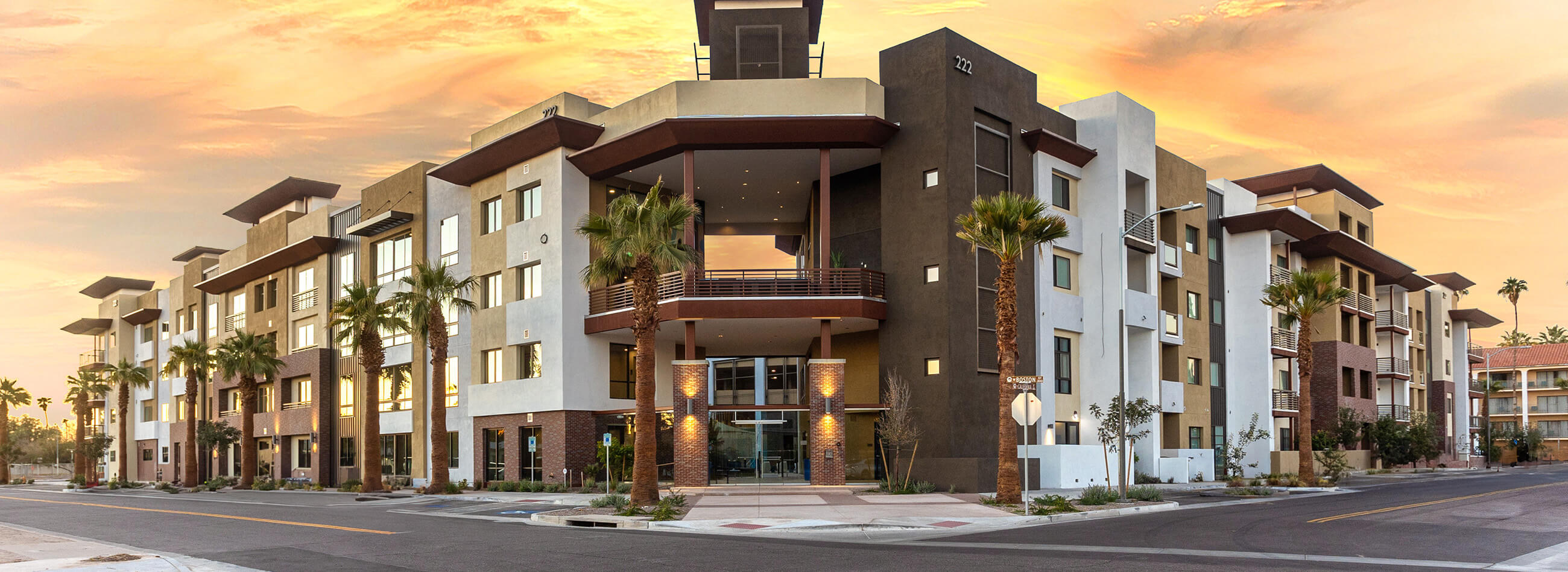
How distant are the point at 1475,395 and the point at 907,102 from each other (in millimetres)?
99538

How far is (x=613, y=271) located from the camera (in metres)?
31.9

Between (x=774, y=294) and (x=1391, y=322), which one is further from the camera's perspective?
(x=1391, y=322)

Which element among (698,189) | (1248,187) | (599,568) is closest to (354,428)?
(698,189)

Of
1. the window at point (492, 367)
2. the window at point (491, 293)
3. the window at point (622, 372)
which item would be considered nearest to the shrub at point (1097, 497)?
the window at point (622, 372)

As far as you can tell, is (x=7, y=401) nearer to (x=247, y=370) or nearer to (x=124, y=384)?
(x=124, y=384)

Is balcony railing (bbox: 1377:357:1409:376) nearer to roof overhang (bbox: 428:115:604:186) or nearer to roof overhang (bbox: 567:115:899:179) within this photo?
roof overhang (bbox: 567:115:899:179)

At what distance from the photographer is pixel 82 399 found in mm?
90375

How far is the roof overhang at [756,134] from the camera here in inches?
1601

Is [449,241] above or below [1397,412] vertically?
above

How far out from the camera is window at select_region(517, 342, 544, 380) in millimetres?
46500

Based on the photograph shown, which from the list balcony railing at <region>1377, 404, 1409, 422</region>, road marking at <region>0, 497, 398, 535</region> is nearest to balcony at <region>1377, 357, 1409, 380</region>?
balcony railing at <region>1377, 404, 1409, 422</region>

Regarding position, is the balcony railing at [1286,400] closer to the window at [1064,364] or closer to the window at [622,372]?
the window at [1064,364]

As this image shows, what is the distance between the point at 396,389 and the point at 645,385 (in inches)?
1150

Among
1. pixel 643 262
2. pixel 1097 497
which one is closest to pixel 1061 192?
pixel 1097 497
